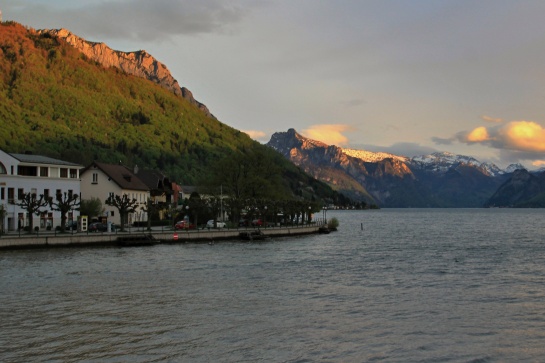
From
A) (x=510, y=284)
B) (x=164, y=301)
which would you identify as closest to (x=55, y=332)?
(x=164, y=301)

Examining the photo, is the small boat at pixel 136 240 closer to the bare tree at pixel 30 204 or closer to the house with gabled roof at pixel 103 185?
the bare tree at pixel 30 204

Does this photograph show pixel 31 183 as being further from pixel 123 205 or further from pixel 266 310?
pixel 266 310

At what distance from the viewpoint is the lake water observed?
31.4 meters

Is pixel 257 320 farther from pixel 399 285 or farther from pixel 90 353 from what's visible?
pixel 399 285

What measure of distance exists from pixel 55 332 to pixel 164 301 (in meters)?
11.3

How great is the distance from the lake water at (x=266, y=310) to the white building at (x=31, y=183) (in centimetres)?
2889

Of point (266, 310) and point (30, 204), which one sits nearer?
point (266, 310)

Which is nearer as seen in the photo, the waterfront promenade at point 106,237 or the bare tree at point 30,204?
the waterfront promenade at point 106,237

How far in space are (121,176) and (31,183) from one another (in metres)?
29.5

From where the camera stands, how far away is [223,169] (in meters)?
149

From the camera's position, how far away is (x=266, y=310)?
138 feet

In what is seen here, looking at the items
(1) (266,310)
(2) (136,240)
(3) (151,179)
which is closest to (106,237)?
(2) (136,240)

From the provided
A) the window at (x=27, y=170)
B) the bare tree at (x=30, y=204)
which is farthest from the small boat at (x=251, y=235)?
the window at (x=27, y=170)

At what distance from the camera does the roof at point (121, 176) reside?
428 ft
